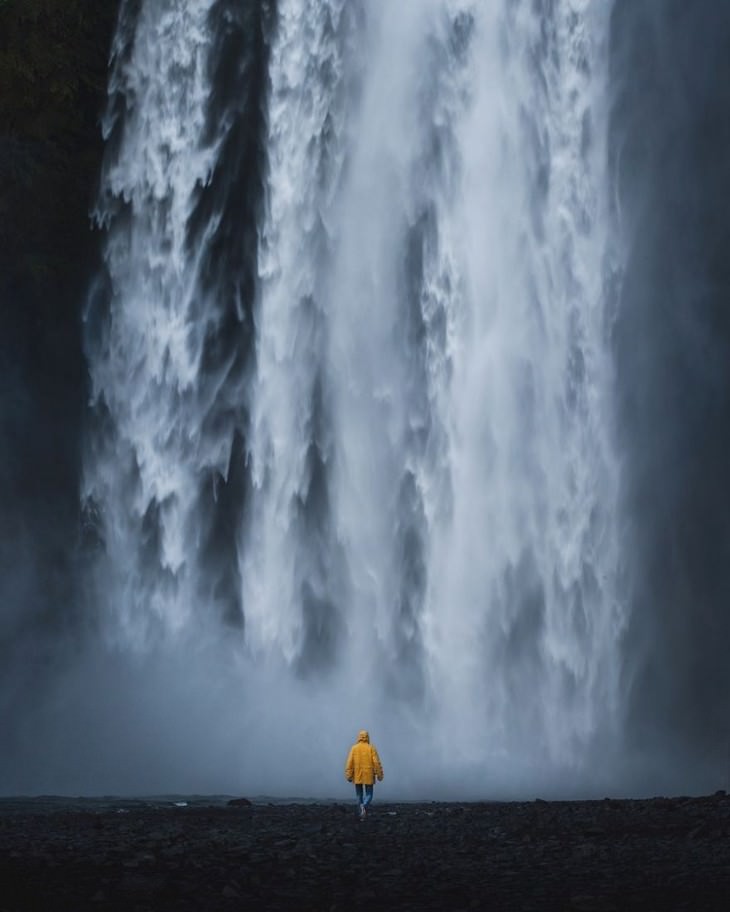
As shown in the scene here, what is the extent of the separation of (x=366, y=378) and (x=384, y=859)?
15968mm

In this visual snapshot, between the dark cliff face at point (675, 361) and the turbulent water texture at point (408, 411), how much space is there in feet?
0.19

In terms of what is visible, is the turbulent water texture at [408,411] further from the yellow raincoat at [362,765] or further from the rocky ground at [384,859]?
the rocky ground at [384,859]

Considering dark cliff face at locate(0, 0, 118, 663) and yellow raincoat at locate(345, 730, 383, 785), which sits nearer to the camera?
yellow raincoat at locate(345, 730, 383, 785)

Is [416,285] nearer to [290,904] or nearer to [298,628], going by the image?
[298,628]

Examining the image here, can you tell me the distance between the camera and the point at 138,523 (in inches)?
1140

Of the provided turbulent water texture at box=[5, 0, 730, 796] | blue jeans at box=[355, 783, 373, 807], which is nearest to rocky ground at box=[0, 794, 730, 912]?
blue jeans at box=[355, 783, 373, 807]

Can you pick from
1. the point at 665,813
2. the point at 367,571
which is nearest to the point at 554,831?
the point at 665,813

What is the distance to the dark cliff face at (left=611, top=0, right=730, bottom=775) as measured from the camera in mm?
25125

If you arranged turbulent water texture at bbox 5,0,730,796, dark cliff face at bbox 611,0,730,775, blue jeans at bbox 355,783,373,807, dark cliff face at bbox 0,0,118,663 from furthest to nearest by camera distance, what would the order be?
dark cliff face at bbox 0,0,118,663 < dark cliff face at bbox 611,0,730,775 < turbulent water texture at bbox 5,0,730,796 < blue jeans at bbox 355,783,373,807

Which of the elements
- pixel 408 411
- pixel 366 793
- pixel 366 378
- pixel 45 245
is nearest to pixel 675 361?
pixel 408 411

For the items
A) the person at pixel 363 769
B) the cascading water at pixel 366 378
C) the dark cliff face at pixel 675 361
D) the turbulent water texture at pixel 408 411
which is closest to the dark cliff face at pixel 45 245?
the cascading water at pixel 366 378

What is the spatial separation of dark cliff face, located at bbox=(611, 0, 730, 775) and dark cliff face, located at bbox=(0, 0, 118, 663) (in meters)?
12.0

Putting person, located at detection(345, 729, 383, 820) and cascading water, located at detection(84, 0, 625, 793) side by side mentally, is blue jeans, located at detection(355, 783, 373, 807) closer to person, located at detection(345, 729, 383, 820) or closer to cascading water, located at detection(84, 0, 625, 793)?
person, located at detection(345, 729, 383, 820)

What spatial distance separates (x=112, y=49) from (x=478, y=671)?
16.3m
